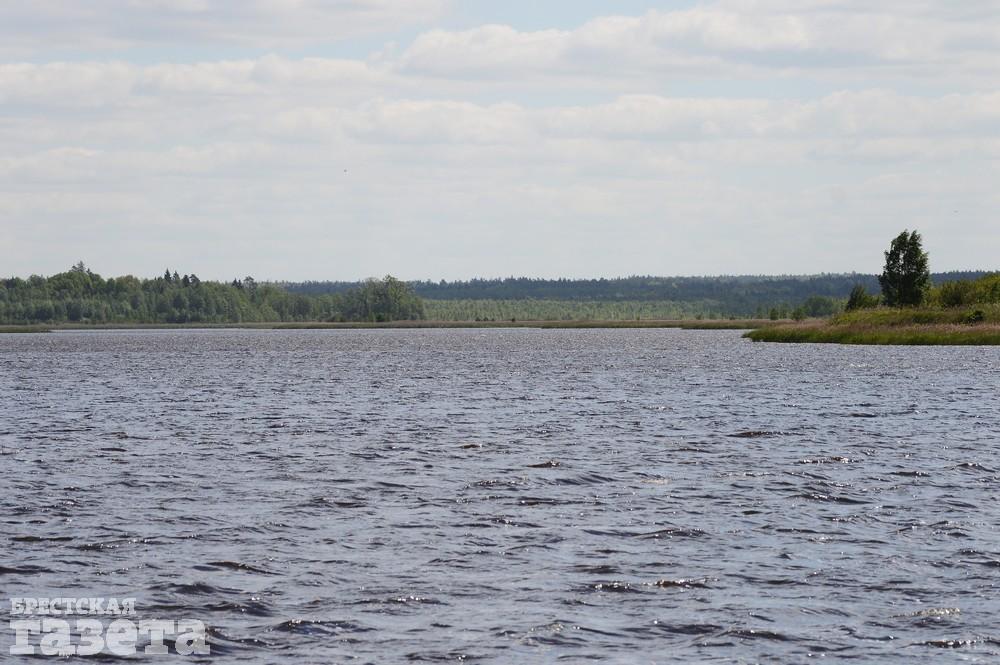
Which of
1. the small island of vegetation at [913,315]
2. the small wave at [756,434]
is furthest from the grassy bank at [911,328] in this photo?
the small wave at [756,434]

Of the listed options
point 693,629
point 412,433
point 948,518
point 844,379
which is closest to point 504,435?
point 412,433

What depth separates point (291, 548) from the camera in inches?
992

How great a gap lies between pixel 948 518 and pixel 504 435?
21.3 metres

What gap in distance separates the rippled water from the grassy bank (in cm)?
7566

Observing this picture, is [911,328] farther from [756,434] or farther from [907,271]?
[756,434]

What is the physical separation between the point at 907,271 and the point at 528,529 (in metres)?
150

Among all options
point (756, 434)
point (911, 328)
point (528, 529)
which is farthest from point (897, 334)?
point (528, 529)

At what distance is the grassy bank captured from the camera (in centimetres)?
13150

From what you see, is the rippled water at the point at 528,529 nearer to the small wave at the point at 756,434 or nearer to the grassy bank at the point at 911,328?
the small wave at the point at 756,434

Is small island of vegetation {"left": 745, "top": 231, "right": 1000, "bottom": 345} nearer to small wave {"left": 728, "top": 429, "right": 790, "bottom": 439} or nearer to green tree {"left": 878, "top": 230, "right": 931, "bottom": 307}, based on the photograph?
green tree {"left": 878, "top": 230, "right": 931, "bottom": 307}

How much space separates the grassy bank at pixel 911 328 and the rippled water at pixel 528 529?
7566 cm

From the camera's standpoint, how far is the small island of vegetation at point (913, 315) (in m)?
133

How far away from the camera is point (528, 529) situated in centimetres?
2706

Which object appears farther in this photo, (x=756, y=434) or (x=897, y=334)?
(x=897, y=334)
